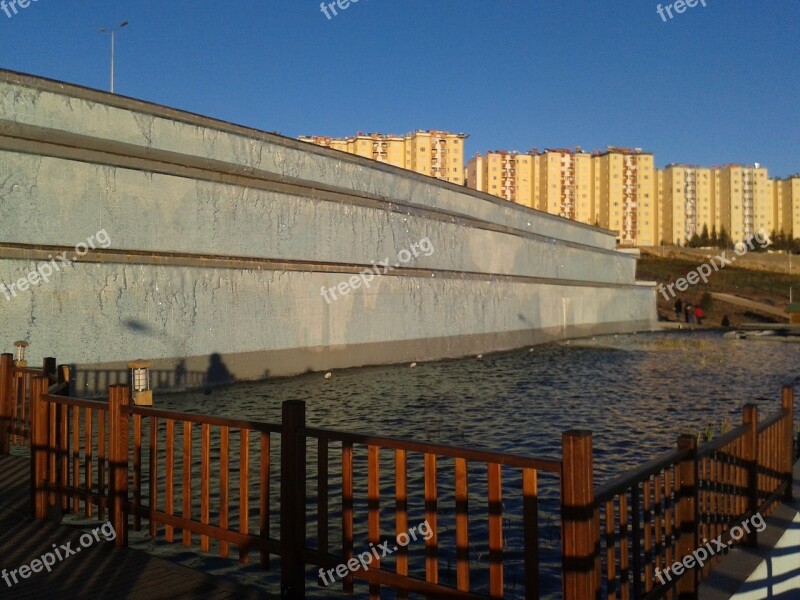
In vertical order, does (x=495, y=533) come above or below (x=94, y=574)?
above

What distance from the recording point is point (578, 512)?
3531mm

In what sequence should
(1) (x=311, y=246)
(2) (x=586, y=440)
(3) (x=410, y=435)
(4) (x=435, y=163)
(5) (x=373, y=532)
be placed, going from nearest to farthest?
1. (2) (x=586, y=440)
2. (5) (x=373, y=532)
3. (3) (x=410, y=435)
4. (1) (x=311, y=246)
5. (4) (x=435, y=163)

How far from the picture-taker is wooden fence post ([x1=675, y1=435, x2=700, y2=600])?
489 cm

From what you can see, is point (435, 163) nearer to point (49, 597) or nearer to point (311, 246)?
point (311, 246)

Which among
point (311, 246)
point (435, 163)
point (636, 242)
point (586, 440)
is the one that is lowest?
point (586, 440)

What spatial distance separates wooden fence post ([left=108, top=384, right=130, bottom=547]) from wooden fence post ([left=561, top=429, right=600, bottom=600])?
12.1 ft

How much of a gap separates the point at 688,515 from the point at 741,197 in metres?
135

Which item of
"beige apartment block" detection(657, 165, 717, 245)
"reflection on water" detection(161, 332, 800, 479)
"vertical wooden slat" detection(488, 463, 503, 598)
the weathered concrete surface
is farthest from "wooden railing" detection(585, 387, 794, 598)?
"beige apartment block" detection(657, 165, 717, 245)

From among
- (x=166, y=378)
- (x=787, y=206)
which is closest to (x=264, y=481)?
(x=166, y=378)

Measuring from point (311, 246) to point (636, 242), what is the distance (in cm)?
10297

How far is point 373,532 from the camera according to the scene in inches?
175

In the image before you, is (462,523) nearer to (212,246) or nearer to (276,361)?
(212,246)

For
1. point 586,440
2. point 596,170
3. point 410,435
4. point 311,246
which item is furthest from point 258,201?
point 596,170

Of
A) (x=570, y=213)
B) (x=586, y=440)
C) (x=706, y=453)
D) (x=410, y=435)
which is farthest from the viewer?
(x=570, y=213)
